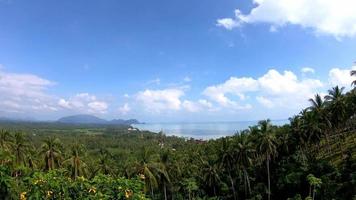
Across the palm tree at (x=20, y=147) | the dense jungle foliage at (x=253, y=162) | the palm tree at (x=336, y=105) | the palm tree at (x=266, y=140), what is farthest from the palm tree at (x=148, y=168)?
the palm tree at (x=336, y=105)

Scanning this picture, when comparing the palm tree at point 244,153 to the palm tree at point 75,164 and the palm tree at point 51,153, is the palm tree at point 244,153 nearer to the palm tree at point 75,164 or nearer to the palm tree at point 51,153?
the palm tree at point 75,164

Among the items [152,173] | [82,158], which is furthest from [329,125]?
[82,158]

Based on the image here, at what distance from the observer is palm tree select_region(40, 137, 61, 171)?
176ft

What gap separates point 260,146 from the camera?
2539 inches

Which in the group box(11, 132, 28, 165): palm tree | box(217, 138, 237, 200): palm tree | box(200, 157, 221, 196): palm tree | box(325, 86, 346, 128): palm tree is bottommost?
box(200, 157, 221, 196): palm tree

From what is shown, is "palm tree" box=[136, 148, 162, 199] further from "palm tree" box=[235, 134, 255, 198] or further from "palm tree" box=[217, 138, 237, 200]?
"palm tree" box=[235, 134, 255, 198]

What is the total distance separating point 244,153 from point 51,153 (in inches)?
1168

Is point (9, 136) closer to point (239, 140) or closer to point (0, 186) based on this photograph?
point (239, 140)

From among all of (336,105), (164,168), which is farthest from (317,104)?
(164,168)

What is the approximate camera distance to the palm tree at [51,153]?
53.7m

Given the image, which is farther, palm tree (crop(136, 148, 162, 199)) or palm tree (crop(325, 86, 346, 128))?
palm tree (crop(325, 86, 346, 128))

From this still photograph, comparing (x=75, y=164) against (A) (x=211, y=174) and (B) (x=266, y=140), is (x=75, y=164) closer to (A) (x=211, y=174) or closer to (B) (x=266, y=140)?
(A) (x=211, y=174)

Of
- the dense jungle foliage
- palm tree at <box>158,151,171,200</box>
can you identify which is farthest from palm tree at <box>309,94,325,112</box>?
palm tree at <box>158,151,171,200</box>

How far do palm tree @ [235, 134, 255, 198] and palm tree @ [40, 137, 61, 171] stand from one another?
27.7 m
